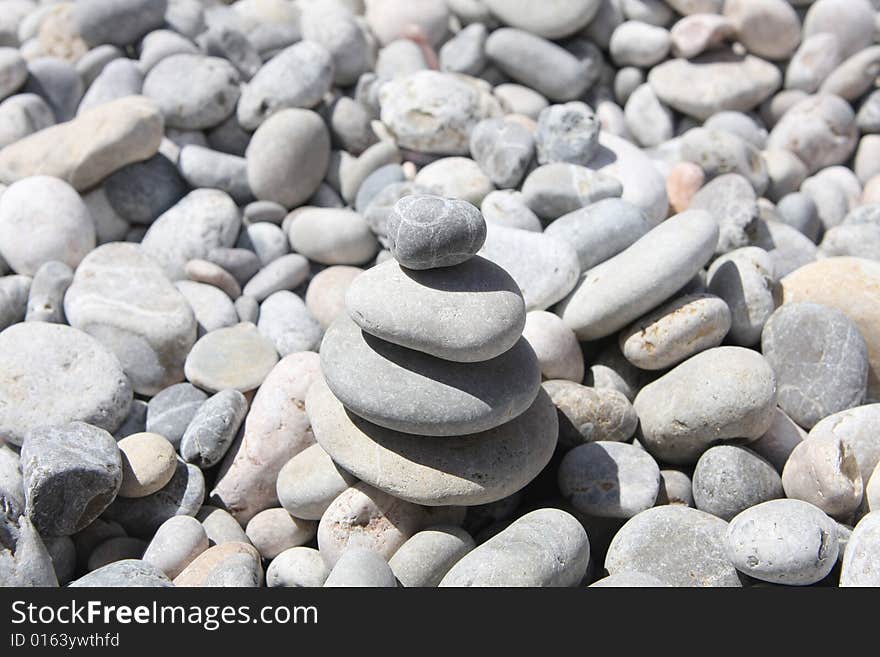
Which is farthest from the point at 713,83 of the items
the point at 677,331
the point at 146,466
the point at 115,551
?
the point at 115,551

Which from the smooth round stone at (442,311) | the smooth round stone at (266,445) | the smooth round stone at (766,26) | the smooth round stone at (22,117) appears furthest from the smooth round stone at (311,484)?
the smooth round stone at (766,26)

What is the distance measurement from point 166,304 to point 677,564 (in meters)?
2.40

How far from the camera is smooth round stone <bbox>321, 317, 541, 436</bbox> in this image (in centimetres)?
264

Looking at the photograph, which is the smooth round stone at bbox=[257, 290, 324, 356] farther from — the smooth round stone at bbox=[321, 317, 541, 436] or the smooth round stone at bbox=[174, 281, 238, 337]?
the smooth round stone at bbox=[321, 317, 541, 436]

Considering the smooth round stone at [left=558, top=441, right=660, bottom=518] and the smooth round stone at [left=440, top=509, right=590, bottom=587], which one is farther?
the smooth round stone at [left=558, top=441, right=660, bottom=518]

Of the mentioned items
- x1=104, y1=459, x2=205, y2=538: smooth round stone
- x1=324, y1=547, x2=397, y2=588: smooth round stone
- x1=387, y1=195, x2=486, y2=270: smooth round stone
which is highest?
x1=387, y1=195, x2=486, y2=270: smooth round stone

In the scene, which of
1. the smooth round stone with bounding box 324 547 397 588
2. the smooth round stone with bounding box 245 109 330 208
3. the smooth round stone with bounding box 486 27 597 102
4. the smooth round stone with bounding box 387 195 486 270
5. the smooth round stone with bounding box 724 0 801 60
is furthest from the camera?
the smooth round stone with bounding box 724 0 801 60

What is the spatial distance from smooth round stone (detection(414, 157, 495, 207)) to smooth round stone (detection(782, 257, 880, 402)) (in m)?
1.51

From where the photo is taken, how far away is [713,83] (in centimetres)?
514

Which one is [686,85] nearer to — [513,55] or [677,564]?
[513,55]

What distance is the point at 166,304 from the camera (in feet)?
12.3

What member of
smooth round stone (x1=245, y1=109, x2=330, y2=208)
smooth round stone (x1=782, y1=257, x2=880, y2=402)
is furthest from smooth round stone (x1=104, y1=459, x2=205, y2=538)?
smooth round stone (x1=782, y1=257, x2=880, y2=402)

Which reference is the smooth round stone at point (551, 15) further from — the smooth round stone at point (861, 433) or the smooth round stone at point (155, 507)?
the smooth round stone at point (155, 507)

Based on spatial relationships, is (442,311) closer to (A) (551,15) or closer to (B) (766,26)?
(A) (551,15)
